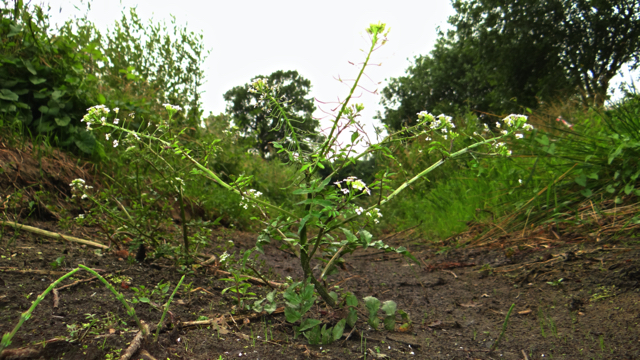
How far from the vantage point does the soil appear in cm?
132

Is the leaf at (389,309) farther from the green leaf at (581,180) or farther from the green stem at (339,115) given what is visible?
the green leaf at (581,180)

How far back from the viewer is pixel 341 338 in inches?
63.5

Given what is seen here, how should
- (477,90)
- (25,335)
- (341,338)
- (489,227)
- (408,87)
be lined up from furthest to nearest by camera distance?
(408,87) < (477,90) < (489,227) < (341,338) < (25,335)

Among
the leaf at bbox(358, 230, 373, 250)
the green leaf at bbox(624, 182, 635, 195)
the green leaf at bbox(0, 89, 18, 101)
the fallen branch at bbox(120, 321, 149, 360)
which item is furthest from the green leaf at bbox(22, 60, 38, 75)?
the green leaf at bbox(624, 182, 635, 195)

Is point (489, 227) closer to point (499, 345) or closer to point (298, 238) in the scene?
point (499, 345)

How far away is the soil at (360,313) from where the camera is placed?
132 centimetres

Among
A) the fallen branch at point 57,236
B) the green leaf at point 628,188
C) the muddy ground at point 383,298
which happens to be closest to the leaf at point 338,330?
the muddy ground at point 383,298

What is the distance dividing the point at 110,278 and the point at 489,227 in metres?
3.21

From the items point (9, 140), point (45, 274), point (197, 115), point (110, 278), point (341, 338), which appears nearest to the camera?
point (341, 338)

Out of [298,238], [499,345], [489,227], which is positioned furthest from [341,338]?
[489,227]

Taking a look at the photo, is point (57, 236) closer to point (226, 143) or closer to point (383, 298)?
point (383, 298)

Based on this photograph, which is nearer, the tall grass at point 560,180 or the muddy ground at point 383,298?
the muddy ground at point 383,298

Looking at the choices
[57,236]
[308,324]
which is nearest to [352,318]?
[308,324]

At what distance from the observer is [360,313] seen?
75.0 inches
